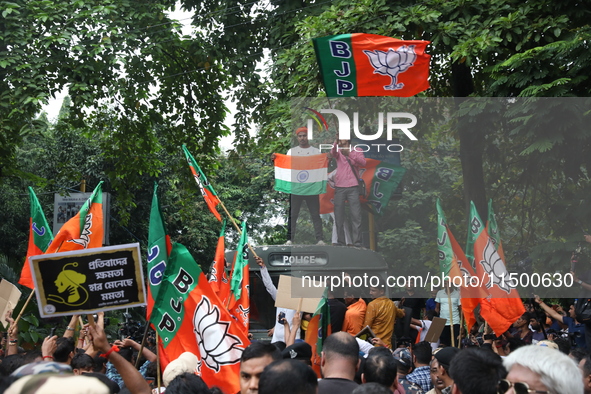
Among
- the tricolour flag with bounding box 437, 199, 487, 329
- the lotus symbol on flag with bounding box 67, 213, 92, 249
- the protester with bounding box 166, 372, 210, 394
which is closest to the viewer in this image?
the protester with bounding box 166, 372, 210, 394

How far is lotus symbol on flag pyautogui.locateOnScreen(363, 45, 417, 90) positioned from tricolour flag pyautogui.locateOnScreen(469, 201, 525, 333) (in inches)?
87.2

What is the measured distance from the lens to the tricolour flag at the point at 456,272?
9.18 meters

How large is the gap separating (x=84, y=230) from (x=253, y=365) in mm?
5845

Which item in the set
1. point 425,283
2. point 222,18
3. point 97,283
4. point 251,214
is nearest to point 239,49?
point 222,18

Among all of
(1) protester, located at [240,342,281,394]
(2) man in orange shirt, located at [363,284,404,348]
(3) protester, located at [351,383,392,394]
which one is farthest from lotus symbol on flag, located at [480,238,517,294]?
(3) protester, located at [351,383,392,394]

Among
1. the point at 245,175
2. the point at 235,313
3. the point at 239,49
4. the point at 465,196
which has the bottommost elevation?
the point at 235,313

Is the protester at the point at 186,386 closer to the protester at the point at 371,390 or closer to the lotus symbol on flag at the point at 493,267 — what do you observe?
the protester at the point at 371,390

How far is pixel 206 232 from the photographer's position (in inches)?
1247

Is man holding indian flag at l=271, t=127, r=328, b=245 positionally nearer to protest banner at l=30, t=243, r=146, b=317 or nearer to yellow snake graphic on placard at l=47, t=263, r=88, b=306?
protest banner at l=30, t=243, r=146, b=317

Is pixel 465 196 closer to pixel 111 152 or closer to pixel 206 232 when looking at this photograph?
pixel 111 152

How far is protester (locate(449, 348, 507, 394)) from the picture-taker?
12.0 ft

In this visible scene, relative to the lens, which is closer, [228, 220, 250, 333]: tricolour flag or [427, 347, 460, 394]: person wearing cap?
[427, 347, 460, 394]: person wearing cap

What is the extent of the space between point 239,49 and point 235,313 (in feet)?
27.7

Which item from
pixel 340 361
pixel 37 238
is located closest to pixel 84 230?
pixel 37 238
